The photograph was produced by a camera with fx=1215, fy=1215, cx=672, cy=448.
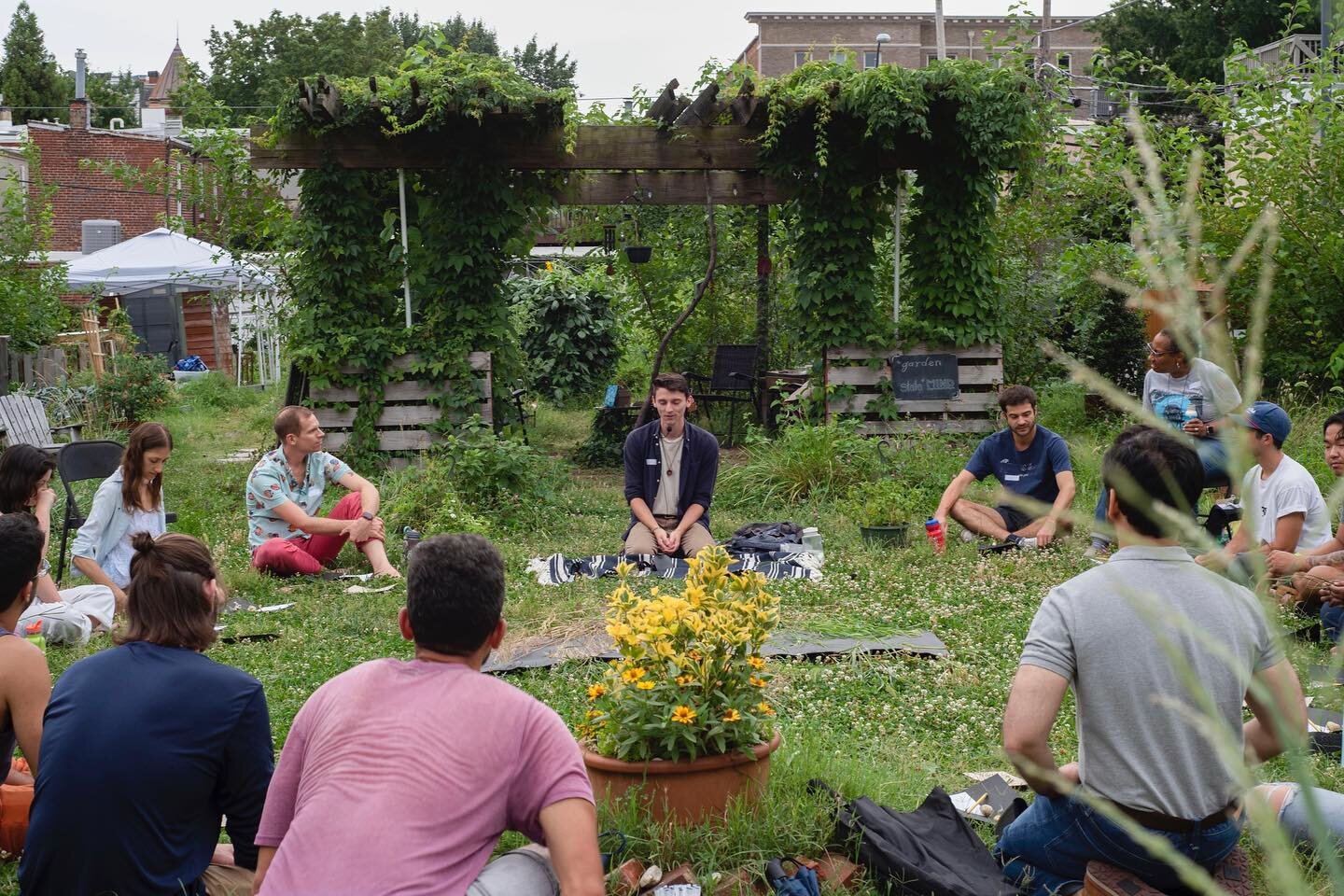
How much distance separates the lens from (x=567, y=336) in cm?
1620

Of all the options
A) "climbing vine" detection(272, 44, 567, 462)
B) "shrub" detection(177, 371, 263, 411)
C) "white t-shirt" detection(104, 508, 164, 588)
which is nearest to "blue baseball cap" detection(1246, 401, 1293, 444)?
"white t-shirt" detection(104, 508, 164, 588)

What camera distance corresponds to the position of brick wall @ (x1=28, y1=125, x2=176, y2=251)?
35.9 metres

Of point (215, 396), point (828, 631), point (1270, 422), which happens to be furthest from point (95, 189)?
point (1270, 422)

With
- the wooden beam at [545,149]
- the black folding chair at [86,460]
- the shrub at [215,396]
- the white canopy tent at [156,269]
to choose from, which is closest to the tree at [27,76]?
the white canopy tent at [156,269]

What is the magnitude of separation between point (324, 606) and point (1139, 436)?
5.23 metres

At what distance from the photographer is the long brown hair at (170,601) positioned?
320cm

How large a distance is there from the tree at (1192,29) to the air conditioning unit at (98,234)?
25.6m

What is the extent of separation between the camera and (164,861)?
3.10 meters

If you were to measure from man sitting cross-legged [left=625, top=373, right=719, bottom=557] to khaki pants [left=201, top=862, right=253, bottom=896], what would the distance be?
456 cm

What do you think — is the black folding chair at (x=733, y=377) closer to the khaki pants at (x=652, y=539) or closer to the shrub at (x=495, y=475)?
the shrub at (x=495, y=475)

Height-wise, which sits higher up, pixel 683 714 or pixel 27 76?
pixel 27 76

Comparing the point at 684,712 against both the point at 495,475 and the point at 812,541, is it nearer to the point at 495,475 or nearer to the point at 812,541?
the point at 812,541

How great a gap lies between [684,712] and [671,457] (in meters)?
4.52

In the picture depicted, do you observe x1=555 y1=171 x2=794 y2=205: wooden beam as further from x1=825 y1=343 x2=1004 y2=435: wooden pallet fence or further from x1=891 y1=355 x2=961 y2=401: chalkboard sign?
x1=891 y1=355 x2=961 y2=401: chalkboard sign
